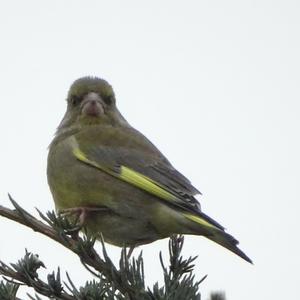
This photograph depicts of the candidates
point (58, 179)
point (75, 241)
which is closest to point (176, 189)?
point (58, 179)

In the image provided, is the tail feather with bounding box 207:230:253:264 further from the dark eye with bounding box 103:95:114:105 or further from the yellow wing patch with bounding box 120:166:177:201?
the dark eye with bounding box 103:95:114:105

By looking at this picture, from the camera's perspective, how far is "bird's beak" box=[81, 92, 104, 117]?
Result: 5.44 metres

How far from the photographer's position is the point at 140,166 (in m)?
4.59

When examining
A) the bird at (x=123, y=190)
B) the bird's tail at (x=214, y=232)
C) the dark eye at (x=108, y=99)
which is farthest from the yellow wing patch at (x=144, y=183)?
the dark eye at (x=108, y=99)

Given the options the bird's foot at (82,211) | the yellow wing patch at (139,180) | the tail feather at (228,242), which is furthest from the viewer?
the yellow wing patch at (139,180)

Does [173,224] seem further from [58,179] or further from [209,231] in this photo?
[58,179]

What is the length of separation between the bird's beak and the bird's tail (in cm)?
184

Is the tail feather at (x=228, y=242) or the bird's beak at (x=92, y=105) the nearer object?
the tail feather at (x=228, y=242)

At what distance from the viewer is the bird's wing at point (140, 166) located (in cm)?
409

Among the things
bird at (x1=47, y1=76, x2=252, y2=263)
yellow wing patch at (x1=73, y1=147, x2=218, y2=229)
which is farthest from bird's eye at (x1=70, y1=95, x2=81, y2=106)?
yellow wing patch at (x1=73, y1=147, x2=218, y2=229)

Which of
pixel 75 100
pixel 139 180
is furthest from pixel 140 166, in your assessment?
pixel 75 100

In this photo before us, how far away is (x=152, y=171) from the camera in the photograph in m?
4.50

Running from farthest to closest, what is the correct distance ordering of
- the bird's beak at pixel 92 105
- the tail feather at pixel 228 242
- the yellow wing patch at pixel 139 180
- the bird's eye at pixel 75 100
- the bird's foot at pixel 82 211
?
1. the bird's eye at pixel 75 100
2. the bird's beak at pixel 92 105
3. the yellow wing patch at pixel 139 180
4. the bird's foot at pixel 82 211
5. the tail feather at pixel 228 242

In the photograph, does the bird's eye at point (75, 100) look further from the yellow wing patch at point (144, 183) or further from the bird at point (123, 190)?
the yellow wing patch at point (144, 183)
